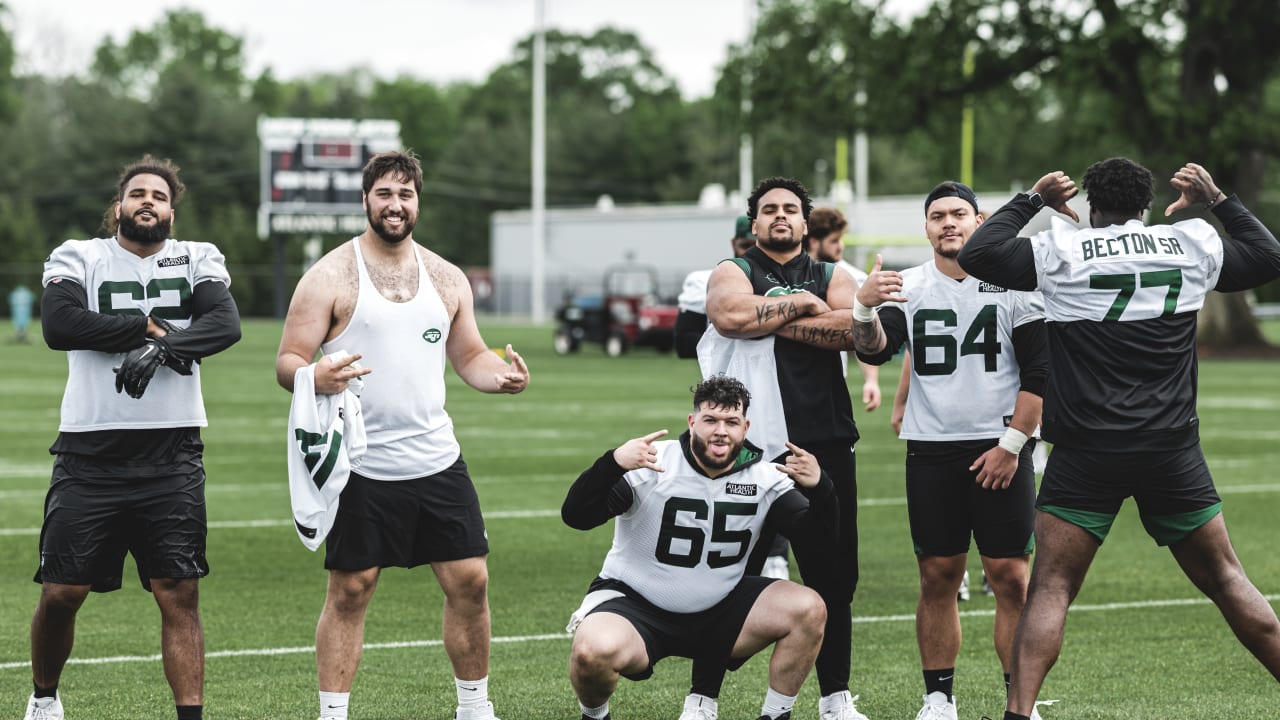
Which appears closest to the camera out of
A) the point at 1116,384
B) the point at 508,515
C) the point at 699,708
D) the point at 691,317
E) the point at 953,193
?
the point at 1116,384

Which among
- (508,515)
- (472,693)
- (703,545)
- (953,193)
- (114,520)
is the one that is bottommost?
(508,515)

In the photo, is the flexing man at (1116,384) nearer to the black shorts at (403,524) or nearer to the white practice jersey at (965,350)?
the white practice jersey at (965,350)

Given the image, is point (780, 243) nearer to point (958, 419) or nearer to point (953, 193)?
point (953, 193)

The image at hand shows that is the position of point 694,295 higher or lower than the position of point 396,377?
higher

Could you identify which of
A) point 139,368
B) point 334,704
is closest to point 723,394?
point 334,704

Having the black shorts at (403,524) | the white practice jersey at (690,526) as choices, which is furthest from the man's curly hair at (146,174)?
the white practice jersey at (690,526)

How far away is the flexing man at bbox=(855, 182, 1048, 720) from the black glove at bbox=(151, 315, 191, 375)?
261 centimetres

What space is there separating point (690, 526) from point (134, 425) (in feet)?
6.74

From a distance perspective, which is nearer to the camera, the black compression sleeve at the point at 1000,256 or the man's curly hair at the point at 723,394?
the black compression sleeve at the point at 1000,256

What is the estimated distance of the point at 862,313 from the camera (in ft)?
20.2

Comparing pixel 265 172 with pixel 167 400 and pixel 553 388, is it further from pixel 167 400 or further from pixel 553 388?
pixel 167 400

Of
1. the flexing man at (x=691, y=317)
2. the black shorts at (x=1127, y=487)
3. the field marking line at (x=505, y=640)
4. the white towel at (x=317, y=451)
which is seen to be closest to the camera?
the white towel at (x=317, y=451)

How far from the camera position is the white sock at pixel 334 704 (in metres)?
5.81

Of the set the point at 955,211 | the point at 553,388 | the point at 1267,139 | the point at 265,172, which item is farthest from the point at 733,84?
the point at 955,211
